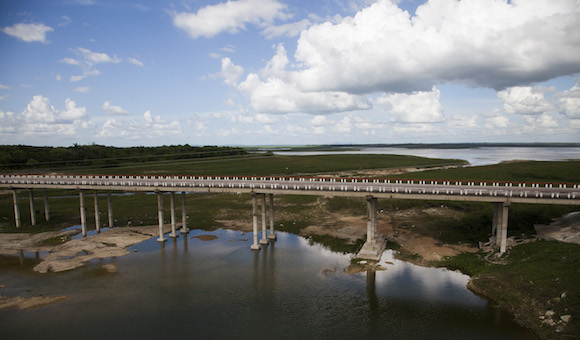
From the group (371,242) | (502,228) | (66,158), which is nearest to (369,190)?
(371,242)

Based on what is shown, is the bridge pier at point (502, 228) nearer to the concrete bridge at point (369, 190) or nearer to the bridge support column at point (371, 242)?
the concrete bridge at point (369, 190)

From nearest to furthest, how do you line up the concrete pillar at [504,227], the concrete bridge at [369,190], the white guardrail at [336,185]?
the concrete pillar at [504,227]
the concrete bridge at [369,190]
the white guardrail at [336,185]

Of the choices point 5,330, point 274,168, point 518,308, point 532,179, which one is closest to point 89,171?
point 274,168

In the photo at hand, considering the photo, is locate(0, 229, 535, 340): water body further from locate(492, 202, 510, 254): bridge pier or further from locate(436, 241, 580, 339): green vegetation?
locate(492, 202, 510, 254): bridge pier

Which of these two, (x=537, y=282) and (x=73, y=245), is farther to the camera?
(x=73, y=245)

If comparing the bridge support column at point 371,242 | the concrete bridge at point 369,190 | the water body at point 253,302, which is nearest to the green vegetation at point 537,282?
the water body at point 253,302

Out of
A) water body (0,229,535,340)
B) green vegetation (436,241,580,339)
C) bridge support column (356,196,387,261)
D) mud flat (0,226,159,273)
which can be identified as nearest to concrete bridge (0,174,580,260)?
bridge support column (356,196,387,261)

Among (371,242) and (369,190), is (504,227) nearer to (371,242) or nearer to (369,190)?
(371,242)
